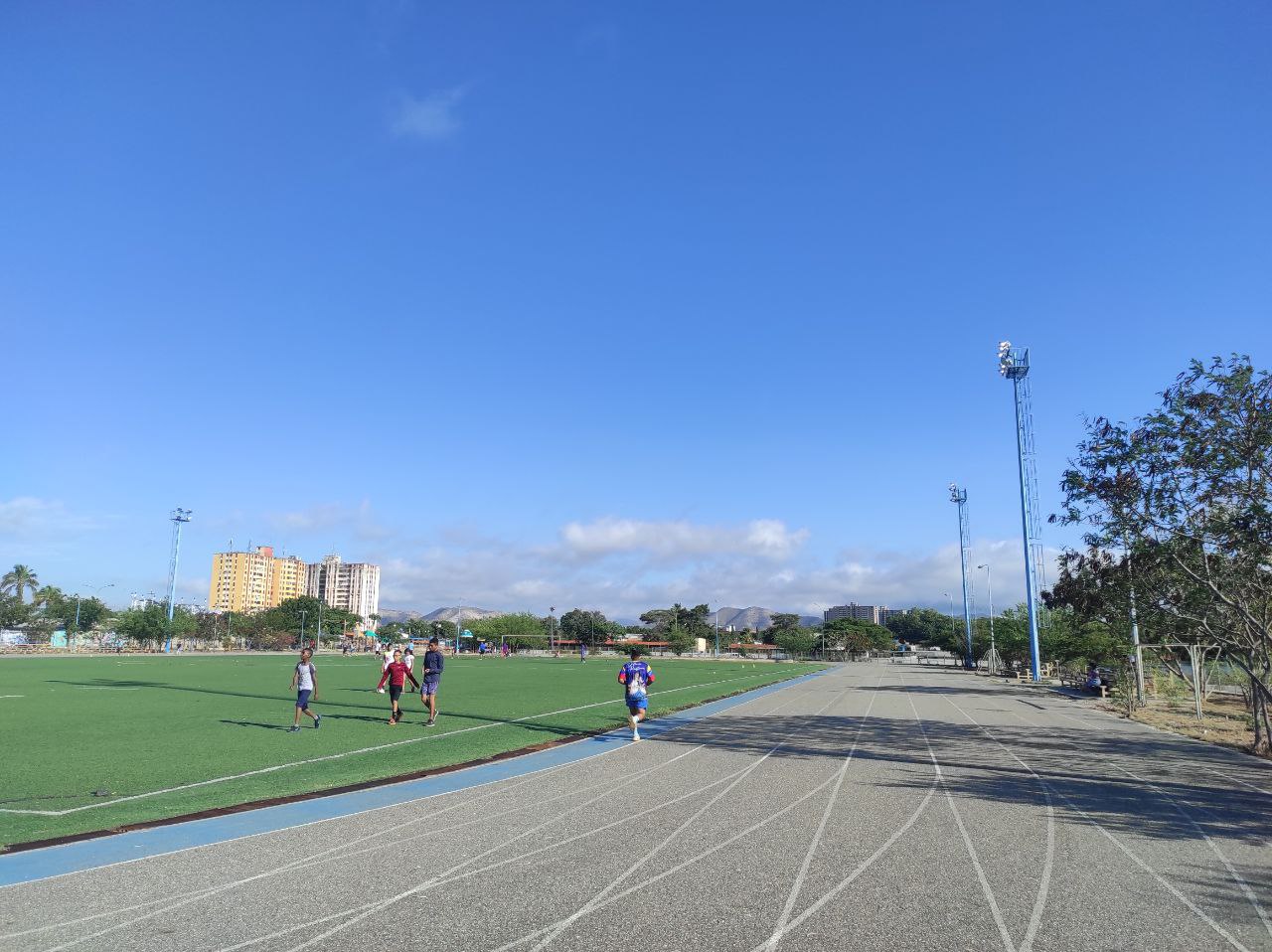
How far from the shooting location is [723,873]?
6.84 meters

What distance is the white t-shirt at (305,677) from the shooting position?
625 inches

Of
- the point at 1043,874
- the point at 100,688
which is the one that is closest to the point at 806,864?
the point at 1043,874

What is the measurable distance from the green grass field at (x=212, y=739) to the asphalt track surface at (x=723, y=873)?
2311 millimetres

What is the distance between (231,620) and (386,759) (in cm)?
13149

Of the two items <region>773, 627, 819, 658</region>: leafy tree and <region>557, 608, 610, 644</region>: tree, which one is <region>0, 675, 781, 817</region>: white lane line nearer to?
<region>773, 627, 819, 658</region>: leafy tree

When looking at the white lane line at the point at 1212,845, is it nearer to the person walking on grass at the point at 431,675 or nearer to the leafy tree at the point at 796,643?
the person walking on grass at the point at 431,675

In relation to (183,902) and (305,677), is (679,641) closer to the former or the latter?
(305,677)

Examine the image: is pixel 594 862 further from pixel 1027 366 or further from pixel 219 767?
pixel 1027 366

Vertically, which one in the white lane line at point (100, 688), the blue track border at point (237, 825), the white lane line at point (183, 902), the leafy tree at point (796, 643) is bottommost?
the leafy tree at point (796, 643)

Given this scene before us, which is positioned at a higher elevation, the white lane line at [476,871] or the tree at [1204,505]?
the tree at [1204,505]

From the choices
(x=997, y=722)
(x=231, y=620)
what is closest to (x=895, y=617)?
(x=231, y=620)

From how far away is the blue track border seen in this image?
6896 millimetres

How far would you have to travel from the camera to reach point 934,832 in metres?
8.38

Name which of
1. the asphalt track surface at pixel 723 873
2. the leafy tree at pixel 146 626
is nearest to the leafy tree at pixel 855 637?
the leafy tree at pixel 146 626
